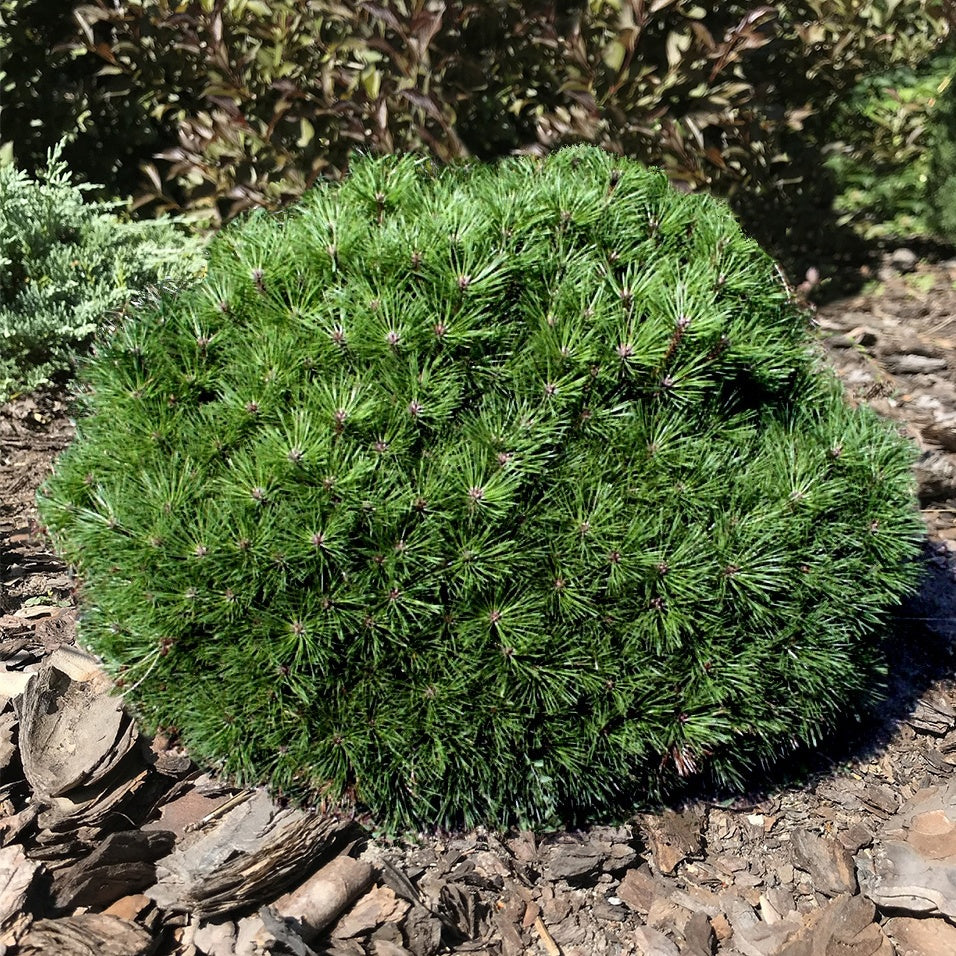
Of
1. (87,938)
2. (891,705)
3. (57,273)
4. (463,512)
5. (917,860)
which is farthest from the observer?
(57,273)

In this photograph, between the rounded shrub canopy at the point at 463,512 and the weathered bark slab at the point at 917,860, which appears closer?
the rounded shrub canopy at the point at 463,512

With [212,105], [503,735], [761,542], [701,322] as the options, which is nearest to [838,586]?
[761,542]

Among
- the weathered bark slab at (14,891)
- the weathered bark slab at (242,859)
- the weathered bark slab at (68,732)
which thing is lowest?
the weathered bark slab at (242,859)

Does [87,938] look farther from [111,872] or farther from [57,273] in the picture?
[57,273]

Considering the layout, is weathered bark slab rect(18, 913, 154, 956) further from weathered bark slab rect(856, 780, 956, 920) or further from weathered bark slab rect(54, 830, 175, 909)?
weathered bark slab rect(856, 780, 956, 920)

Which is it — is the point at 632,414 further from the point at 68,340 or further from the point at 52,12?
the point at 52,12

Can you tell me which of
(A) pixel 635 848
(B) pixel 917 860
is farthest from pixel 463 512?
(B) pixel 917 860

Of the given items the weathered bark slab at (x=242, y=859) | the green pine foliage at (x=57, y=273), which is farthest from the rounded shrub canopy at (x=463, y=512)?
the green pine foliage at (x=57, y=273)

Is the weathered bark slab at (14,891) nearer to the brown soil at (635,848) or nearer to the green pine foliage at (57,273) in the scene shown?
the brown soil at (635,848)
